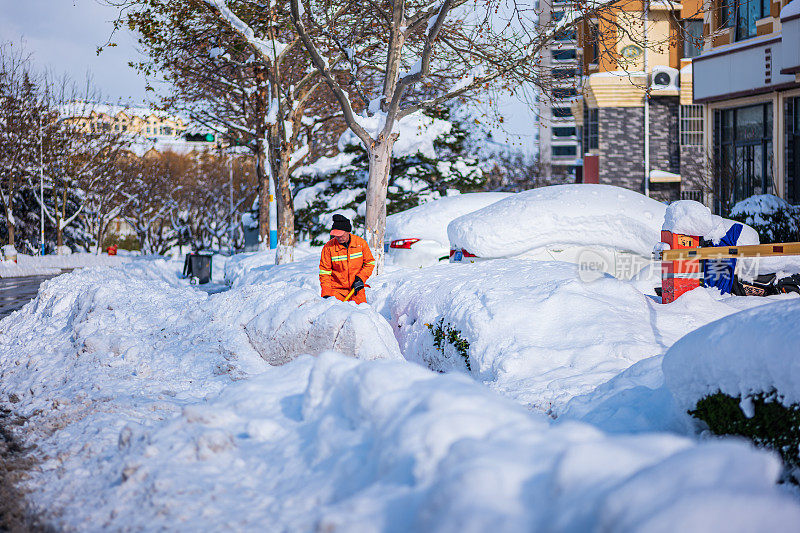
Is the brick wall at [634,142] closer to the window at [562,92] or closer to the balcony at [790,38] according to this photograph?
the balcony at [790,38]

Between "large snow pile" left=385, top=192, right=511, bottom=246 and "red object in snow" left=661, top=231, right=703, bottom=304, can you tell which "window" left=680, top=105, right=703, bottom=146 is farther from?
"red object in snow" left=661, top=231, right=703, bottom=304

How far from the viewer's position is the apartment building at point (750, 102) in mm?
18906

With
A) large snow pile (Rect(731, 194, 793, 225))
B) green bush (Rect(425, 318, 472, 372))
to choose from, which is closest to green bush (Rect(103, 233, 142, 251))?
large snow pile (Rect(731, 194, 793, 225))

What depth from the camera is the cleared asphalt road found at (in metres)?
15.0

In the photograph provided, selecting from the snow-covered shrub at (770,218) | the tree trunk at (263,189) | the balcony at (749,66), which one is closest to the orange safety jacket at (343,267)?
the snow-covered shrub at (770,218)

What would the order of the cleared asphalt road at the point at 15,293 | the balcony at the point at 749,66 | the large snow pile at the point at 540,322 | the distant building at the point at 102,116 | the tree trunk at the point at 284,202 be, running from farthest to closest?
1. the distant building at the point at 102,116
2. the tree trunk at the point at 284,202
3. the balcony at the point at 749,66
4. the cleared asphalt road at the point at 15,293
5. the large snow pile at the point at 540,322

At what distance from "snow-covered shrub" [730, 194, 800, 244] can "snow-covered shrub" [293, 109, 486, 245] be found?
491 inches

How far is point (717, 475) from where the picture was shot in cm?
220

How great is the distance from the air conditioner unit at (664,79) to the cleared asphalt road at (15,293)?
23.1 metres

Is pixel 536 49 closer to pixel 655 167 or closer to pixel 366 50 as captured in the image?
pixel 366 50

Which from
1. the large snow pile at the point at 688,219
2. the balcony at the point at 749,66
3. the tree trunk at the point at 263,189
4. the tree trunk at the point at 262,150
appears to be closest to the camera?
the large snow pile at the point at 688,219

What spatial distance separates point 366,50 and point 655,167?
56.4ft

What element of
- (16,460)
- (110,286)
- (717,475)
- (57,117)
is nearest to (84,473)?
(16,460)

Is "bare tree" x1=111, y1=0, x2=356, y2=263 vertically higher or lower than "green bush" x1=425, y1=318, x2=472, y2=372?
higher
